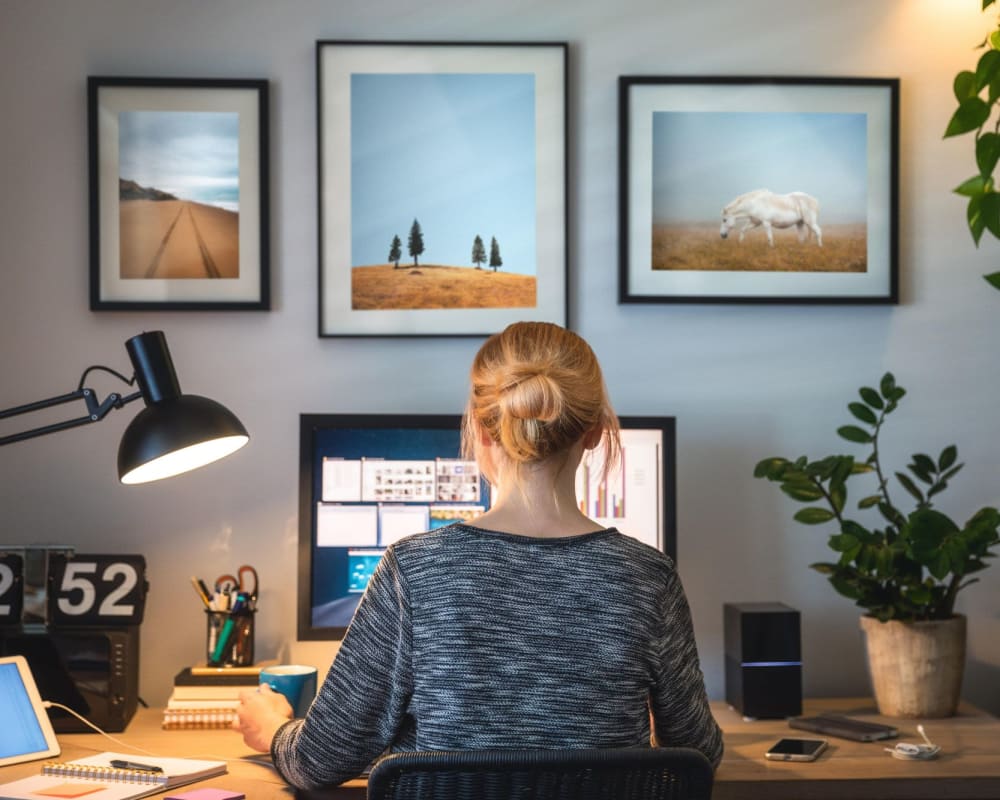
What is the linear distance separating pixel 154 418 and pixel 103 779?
1.69 ft

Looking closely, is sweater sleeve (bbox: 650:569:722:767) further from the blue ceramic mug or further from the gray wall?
the gray wall

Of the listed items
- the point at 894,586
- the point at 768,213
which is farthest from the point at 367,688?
the point at 768,213

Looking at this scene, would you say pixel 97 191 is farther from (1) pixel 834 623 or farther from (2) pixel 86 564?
(1) pixel 834 623

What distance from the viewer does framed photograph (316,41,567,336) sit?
218 cm

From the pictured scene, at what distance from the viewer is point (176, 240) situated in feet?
7.11

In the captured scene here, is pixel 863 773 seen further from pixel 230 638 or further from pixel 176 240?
pixel 176 240

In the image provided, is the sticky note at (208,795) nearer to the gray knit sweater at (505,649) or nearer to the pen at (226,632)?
the gray knit sweater at (505,649)

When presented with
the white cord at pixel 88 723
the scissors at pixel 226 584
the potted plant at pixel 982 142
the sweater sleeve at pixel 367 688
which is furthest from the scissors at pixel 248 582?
the potted plant at pixel 982 142

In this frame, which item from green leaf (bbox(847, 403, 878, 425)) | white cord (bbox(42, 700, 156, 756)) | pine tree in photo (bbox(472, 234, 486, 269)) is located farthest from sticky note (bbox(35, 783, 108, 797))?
green leaf (bbox(847, 403, 878, 425))

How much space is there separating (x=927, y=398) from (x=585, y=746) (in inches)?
53.7

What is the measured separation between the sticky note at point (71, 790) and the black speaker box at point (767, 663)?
3.63 ft

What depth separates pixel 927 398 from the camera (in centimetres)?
227

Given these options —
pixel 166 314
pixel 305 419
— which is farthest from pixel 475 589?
pixel 166 314

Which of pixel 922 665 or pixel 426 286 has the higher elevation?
pixel 426 286
